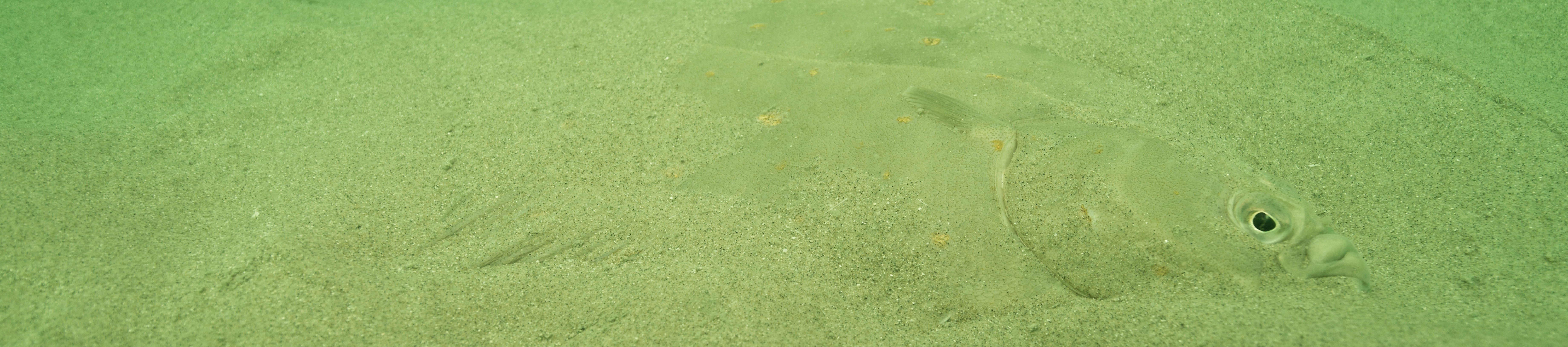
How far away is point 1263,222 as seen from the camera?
1.54m

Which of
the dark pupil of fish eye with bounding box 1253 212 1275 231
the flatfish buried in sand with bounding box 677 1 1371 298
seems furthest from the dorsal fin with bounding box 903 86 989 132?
the dark pupil of fish eye with bounding box 1253 212 1275 231

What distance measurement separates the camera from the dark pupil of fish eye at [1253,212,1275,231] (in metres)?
1.53

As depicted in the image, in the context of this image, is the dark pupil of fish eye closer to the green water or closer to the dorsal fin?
the green water

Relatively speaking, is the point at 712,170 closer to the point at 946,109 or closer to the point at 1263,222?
the point at 946,109

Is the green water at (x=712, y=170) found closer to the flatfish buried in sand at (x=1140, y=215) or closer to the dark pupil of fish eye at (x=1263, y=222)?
the flatfish buried in sand at (x=1140, y=215)

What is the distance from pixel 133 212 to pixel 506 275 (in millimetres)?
854

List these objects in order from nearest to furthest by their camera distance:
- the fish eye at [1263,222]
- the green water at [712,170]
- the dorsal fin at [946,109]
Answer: the green water at [712,170] < the fish eye at [1263,222] < the dorsal fin at [946,109]

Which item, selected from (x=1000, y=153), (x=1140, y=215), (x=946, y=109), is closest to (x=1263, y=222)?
(x=1140, y=215)

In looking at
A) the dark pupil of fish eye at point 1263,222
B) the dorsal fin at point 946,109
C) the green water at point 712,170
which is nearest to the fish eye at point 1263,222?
the dark pupil of fish eye at point 1263,222

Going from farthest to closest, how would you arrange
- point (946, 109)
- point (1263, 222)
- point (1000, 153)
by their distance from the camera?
point (946, 109) → point (1000, 153) → point (1263, 222)

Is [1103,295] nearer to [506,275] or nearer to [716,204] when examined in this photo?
[716,204]

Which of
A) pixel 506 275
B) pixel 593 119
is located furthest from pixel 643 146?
pixel 506 275

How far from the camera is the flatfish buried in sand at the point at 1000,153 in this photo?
1.50 meters

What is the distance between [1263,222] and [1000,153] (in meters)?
0.52
